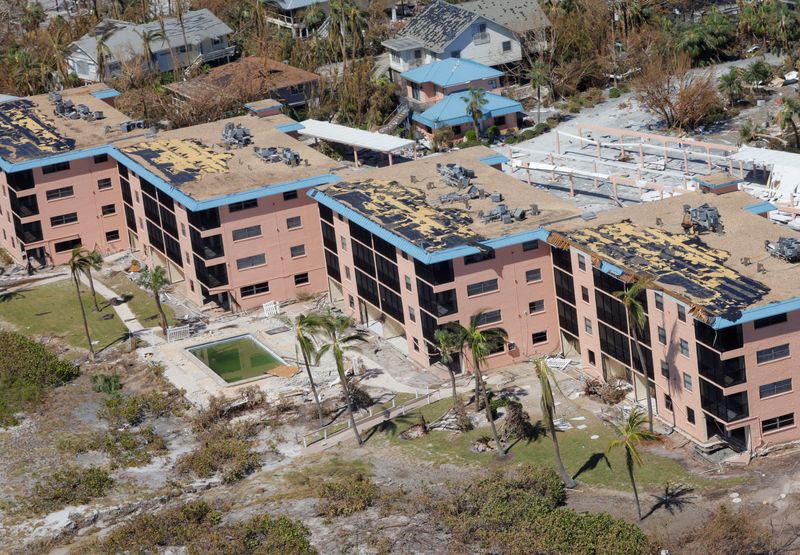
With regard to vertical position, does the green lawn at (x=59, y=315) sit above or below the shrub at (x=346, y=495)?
above

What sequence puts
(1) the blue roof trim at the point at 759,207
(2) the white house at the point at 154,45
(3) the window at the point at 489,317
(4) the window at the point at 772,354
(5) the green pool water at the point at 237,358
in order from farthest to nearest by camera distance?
(2) the white house at the point at 154,45
(5) the green pool water at the point at 237,358
(3) the window at the point at 489,317
(1) the blue roof trim at the point at 759,207
(4) the window at the point at 772,354

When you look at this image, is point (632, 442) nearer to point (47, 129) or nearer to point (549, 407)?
point (549, 407)

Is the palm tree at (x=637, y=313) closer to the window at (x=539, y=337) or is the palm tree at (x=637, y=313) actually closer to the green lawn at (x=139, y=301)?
the window at (x=539, y=337)

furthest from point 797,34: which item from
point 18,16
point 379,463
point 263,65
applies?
point 18,16

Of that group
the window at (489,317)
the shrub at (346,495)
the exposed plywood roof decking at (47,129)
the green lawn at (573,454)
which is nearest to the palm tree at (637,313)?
the green lawn at (573,454)

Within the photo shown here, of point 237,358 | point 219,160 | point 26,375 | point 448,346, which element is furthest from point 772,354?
point 219,160

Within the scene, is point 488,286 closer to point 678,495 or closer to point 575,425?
point 575,425
